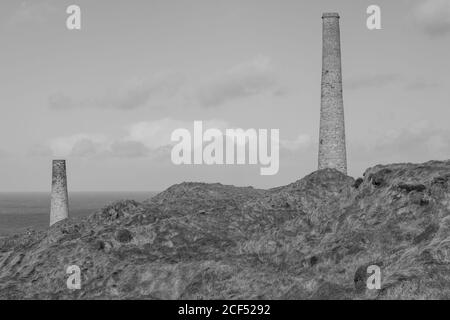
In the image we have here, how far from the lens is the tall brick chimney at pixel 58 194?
2098 inches

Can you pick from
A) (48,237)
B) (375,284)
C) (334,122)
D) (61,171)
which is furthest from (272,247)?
(61,171)

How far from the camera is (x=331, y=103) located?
44.3 metres

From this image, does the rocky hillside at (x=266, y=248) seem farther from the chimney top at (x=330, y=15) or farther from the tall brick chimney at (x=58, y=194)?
the tall brick chimney at (x=58, y=194)

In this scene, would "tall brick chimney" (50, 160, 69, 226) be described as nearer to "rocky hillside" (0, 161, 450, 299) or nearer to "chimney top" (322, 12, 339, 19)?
"rocky hillside" (0, 161, 450, 299)

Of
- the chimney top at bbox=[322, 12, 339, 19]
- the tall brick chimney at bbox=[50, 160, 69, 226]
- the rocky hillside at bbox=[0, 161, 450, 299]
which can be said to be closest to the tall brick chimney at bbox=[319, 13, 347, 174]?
the chimney top at bbox=[322, 12, 339, 19]

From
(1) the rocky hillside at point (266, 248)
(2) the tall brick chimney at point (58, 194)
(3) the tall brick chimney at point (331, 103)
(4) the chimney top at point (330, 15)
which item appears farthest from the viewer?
(2) the tall brick chimney at point (58, 194)

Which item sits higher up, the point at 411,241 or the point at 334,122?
the point at 334,122

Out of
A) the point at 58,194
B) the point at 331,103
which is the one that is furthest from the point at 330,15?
the point at 58,194

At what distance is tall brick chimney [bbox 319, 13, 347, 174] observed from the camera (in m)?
44.3

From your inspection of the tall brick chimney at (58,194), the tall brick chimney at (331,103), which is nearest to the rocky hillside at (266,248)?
the tall brick chimney at (331,103)

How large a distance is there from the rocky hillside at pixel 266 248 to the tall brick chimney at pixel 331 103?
1428cm

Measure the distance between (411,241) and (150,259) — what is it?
10.0 meters

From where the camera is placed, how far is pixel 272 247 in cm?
2395
